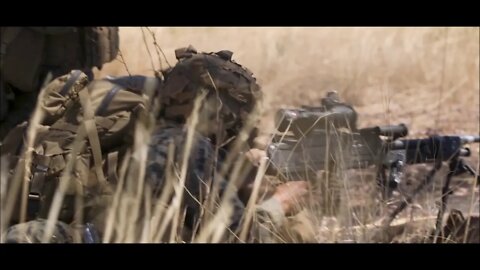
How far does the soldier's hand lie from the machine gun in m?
0.04

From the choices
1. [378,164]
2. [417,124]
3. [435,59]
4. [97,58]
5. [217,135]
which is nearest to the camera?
→ [217,135]

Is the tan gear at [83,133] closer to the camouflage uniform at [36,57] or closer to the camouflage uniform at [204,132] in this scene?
the camouflage uniform at [204,132]

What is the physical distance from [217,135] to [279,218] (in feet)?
1.12

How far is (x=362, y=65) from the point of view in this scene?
8820 mm

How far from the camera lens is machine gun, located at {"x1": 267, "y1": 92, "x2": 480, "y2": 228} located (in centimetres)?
265

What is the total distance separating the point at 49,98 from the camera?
2.59 m

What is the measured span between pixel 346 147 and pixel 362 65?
20.7 ft

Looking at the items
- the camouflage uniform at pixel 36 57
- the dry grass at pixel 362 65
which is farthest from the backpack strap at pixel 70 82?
the dry grass at pixel 362 65

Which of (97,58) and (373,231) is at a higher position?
(97,58)

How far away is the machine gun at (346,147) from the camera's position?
2648 millimetres

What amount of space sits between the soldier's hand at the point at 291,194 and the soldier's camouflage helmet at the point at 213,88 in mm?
255
